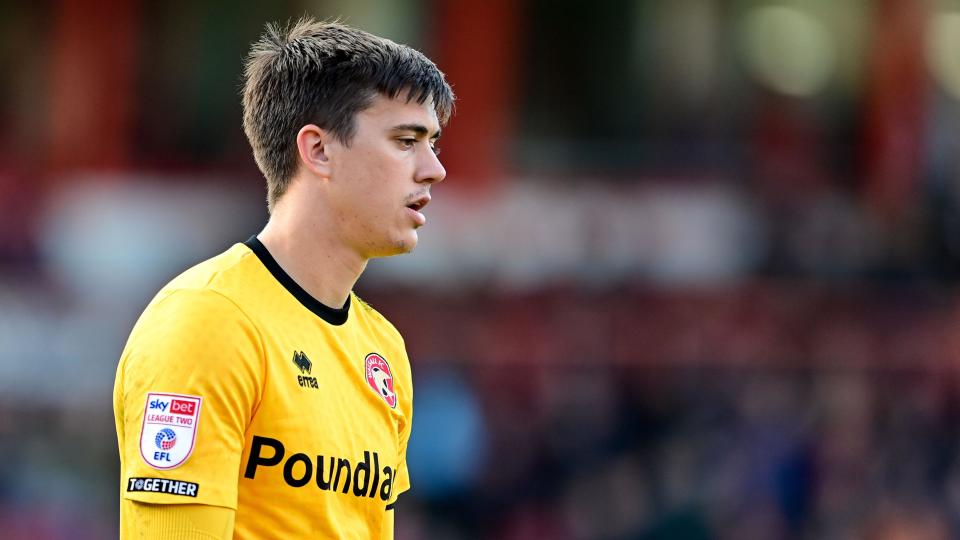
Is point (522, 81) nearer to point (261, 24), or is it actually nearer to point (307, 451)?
point (261, 24)

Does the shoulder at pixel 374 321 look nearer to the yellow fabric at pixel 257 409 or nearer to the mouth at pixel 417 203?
the yellow fabric at pixel 257 409

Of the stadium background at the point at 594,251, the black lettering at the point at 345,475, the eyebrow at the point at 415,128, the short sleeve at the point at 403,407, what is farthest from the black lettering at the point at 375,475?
the stadium background at the point at 594,251

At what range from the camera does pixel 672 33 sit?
15609 millimetres

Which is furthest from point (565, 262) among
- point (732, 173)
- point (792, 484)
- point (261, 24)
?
point (261, 24)

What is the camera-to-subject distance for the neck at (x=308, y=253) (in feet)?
11.0

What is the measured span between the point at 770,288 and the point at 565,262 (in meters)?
1.74

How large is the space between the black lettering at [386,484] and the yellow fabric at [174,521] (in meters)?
0.55

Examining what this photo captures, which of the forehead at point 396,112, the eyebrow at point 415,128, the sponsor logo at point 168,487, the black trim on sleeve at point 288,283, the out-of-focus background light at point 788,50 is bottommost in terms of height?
the sponsor logo at point 168,487

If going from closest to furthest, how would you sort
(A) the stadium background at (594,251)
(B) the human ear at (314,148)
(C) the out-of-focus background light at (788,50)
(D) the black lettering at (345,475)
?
(D) the black lettering at (345,475), (B) the human ear at (314,148), (A) the stadium background at (594,251), (C) the out-of-focus background light at (788,50)

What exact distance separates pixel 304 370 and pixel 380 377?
1.16ft

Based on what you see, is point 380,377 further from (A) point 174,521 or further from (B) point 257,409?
(A) point 174,521

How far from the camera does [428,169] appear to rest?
3393 millimetres

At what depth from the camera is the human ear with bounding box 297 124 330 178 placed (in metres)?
3.32

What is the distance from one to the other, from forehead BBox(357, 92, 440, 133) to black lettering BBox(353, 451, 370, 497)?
2.33 feet
